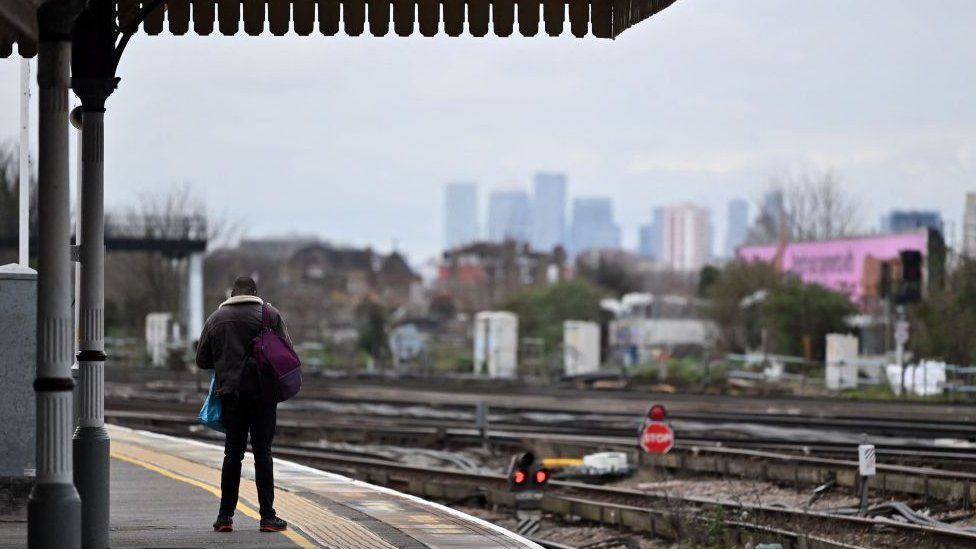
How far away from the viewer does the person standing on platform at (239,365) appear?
A: 10.6 meters

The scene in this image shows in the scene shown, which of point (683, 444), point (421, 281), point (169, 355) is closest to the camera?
point (683, 444)

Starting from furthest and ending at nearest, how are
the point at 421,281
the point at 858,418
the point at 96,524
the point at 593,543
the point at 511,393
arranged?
the point at 421,281, the point at 511,393, the point at 858,418, the point at 593,543, the point at 96,524

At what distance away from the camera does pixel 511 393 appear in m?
41.1

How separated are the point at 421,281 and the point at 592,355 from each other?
14094 cm

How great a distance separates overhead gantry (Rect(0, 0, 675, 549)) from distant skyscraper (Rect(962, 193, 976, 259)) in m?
41.2

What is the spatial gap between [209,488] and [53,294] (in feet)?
22.5

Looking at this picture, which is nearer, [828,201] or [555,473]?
[555,473]

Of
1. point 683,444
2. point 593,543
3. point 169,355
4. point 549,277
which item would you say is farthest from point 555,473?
point 549,277

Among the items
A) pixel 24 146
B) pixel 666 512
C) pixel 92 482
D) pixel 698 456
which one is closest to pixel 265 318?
pixel 92 482

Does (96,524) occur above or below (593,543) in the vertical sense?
above

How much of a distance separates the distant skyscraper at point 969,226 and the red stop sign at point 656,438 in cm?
3188

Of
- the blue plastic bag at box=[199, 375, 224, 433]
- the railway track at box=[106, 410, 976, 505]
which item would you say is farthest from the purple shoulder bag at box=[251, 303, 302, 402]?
the railway track at box=[106, 410, 976, 505]

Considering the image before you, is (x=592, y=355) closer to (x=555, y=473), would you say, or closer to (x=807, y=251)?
(x=807, y=251)

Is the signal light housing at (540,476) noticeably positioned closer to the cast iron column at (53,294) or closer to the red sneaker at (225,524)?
the red sneaker at (225,524)
